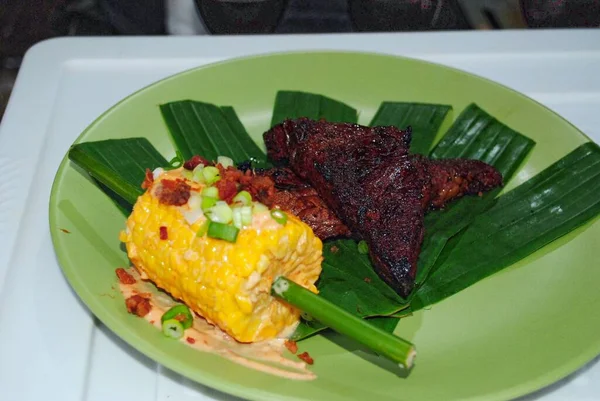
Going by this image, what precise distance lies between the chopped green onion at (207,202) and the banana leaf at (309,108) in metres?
1.15

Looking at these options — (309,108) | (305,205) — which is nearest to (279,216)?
(305,205)

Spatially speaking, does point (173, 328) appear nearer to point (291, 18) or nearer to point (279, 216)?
point (279, 216)

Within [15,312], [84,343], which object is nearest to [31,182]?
[15,312]

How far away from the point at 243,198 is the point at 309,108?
124 cm

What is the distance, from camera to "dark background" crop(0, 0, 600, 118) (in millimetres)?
4840

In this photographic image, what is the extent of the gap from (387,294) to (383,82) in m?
1.36

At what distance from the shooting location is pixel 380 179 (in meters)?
2.68

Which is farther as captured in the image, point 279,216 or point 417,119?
point 417,119

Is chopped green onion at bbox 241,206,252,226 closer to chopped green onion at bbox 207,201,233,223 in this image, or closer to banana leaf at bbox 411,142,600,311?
chopped green onion at bbox 207,201,233,223

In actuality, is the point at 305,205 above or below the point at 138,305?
above

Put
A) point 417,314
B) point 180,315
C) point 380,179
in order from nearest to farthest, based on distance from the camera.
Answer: point 180,315
point 417,314
point 380,179

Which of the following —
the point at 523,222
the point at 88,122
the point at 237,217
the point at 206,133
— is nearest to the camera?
the point at 237,217

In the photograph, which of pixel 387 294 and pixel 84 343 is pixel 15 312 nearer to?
pixel 84 343

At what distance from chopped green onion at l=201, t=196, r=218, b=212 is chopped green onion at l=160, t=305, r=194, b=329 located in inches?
13.8
